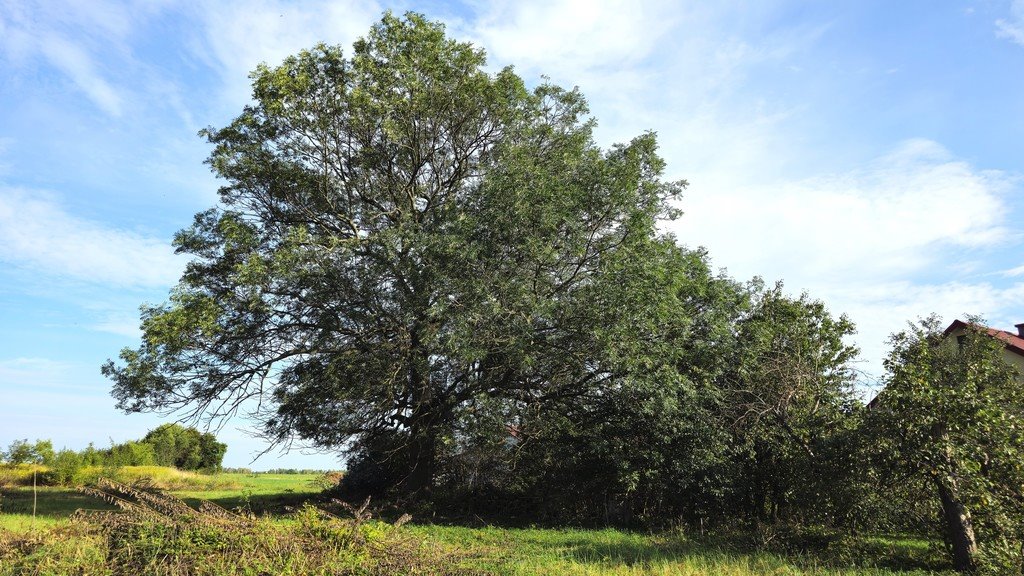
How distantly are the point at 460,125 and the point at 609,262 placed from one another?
572cm

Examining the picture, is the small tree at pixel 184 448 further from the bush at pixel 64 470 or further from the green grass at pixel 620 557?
the green grass at pixel 620 557

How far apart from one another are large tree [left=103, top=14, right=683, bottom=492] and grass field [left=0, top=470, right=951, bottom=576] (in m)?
3.59

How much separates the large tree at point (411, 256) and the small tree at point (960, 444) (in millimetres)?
4834

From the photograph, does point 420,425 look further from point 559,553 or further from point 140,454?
point 140,454

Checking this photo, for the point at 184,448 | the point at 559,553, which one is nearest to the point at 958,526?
the point at 559,553

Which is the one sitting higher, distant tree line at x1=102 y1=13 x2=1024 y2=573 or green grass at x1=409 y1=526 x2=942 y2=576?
distant tree line at x1=102 y1=13 x2=1024 y2=573

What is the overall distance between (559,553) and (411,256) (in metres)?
7.25

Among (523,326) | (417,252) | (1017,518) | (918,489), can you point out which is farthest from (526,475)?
(1017,518)

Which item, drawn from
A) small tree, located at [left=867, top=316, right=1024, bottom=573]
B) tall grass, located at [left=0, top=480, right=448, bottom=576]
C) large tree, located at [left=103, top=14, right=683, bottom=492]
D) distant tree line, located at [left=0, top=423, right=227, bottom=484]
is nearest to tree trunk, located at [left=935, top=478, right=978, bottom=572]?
small tree, located at [left=867, top=316, right=1024, bottom=573]

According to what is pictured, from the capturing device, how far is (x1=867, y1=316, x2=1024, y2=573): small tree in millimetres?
9141

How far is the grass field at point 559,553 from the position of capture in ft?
22.9

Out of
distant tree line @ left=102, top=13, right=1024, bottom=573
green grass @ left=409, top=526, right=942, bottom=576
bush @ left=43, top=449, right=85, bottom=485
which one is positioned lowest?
green grass @ left=409, top=526, right=942, bottom=576

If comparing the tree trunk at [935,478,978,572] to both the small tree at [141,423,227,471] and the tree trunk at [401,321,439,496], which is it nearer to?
the tree trunk at [401,321,439,496]

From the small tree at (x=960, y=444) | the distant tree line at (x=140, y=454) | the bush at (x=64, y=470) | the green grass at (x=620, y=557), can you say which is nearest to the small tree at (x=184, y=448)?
the distant tree line at (x=140, y=454)
